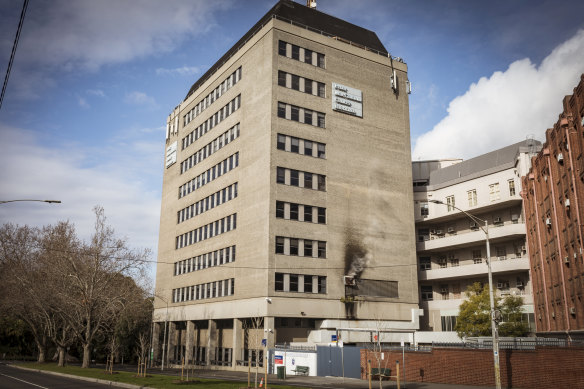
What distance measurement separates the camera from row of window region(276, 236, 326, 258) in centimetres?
5453

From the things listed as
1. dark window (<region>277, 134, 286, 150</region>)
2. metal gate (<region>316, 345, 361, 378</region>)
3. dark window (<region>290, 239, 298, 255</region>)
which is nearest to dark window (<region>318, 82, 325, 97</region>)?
dark window (<region>277, 134, 286, 150</region>)

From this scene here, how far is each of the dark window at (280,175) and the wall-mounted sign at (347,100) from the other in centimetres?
1103

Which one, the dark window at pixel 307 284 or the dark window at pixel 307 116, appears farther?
the dark window at pixel 307 116

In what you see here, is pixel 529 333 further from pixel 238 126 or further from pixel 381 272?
pixel 238 126

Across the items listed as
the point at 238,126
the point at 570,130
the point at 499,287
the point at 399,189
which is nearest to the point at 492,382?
the point at 570,130

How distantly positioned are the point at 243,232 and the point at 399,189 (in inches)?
803

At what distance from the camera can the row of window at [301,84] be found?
59.2 meters

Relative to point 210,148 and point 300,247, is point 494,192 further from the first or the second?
point 210,148

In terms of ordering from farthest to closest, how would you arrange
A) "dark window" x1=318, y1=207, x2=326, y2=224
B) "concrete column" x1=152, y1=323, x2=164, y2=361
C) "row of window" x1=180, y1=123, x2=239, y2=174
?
"concrete column" x1=152, y1=323, x2=164, y2=361, "row of window" x1=180, y1=123, x2=239, y2=174, "dark window" x1=318, y1=207, x2=326, y2=224

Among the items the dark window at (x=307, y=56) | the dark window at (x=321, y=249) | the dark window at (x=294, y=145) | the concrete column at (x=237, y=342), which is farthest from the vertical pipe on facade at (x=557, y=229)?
the concrete column at (x=237, y=342)

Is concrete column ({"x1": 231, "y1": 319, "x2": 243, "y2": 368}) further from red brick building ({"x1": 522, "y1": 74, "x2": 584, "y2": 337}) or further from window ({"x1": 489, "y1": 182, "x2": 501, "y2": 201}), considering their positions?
window ({"x1": 489, "y1": 182, "x2": 501, "y2": 201})

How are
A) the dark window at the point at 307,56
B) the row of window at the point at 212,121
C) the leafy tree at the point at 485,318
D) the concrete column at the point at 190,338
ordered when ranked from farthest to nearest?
1. the concrete column at the point at 190,338
2. the row of window at the point at 212,121
3. the dark window at the point at 307,56
4. the leafy tree at the point at 485,318

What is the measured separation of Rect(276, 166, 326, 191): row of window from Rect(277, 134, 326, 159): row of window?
234 centimetres

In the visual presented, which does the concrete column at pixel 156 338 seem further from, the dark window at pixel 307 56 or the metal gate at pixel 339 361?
the dark window at pixel 307 56
